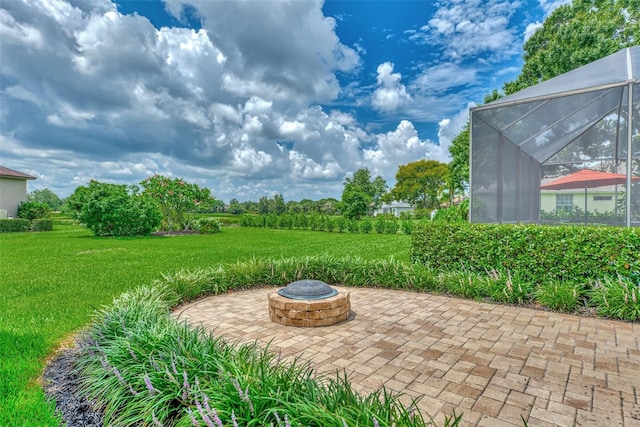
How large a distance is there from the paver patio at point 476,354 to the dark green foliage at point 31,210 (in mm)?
23115

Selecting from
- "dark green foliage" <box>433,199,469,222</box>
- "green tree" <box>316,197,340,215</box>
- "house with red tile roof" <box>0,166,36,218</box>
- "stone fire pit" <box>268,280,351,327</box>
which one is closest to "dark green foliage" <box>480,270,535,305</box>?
"stone fire pit" <box>268,280,351,327</box>

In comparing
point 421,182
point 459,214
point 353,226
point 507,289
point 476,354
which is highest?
point 421,182

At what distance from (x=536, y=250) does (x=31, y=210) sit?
26.8 m

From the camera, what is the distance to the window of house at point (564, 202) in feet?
35.2

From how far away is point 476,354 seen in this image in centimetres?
317

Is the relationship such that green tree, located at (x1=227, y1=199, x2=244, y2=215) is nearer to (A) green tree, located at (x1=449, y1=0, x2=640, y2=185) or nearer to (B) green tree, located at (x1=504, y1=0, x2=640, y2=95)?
(A) green tree, located at (x1=449, y1=0, x2=640, y2=185)

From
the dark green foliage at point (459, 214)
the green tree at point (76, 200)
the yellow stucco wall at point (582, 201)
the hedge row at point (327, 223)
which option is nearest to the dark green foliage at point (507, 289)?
the dark green foliage at point (459, 214)

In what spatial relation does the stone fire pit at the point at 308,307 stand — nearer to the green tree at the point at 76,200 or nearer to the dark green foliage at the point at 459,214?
the dark green foliage at the point at 459,214

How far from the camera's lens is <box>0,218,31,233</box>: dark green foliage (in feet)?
57.2

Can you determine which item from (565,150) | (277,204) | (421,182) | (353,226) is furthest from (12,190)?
(421,182)

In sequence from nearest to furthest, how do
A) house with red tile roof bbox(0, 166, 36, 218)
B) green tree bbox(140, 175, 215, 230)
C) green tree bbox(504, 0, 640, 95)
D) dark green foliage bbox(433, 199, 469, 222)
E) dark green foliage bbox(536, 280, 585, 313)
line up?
1. dark green foliage bbox(536, 280, 585, 313)
2. dark green foliage bbox(433, 199, 469, 222)
3. green tree bbox(504, 0, 640, 95)
4. green tree bbox(140, 175, 215, 230)
5. house with red tile roof bbox(0, 166, 36, 218)

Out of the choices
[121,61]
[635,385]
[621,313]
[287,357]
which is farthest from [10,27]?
[621,313]

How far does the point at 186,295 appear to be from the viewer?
5141 millimetres

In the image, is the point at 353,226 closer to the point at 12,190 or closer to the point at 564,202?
the point at 564,202
